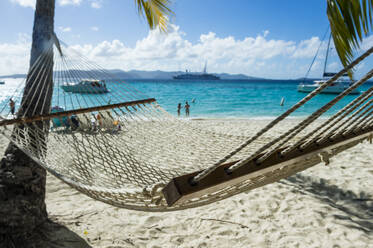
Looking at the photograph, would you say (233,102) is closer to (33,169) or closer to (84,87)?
(84,87)

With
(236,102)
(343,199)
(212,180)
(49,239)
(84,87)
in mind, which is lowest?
(49,239)

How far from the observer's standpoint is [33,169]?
5.17ft

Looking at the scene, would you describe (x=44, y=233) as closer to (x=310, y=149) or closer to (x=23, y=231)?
(x=23, y=231)

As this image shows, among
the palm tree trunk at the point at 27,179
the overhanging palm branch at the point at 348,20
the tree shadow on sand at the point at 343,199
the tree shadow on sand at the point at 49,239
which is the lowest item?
the tree shadow on sand at the point at 49,239

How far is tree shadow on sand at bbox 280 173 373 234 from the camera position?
6.25 feet

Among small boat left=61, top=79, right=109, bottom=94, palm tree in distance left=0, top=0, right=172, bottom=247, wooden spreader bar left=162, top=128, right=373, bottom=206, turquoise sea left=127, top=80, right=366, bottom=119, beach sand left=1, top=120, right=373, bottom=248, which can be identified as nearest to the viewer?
wooden spreader bar left=162, top=128, right=373, bottom=206

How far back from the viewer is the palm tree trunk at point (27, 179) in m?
1.48

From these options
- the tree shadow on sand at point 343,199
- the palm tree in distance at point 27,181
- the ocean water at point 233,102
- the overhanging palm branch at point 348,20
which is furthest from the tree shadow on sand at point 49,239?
the overhanging palm branch at point 348,20

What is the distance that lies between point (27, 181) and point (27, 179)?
0.5 inches

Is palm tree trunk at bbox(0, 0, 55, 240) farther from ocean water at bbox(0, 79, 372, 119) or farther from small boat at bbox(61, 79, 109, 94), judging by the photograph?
ocean water at bbox(0, 79, 372, 119)

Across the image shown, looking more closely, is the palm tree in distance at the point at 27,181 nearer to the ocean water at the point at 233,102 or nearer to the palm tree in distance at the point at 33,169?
the palm tree in distance at the point at 33,169

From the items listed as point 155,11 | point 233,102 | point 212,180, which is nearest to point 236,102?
point 233,102

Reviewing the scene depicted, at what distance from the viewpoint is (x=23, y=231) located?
1.53 metres

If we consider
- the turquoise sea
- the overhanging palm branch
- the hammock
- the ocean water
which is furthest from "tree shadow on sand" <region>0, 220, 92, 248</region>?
the turquoise sea
